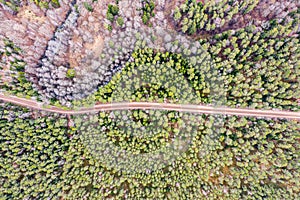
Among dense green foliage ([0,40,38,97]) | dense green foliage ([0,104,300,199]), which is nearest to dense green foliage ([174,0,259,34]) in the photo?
dense green foliage ([0,104,300,199])

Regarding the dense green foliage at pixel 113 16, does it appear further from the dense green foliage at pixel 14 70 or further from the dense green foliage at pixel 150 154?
the dense green foliage at pixel 14 70

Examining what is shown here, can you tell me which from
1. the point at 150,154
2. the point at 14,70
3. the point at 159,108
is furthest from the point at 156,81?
the point at 14,70

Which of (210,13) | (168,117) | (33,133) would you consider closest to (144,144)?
(168,117)

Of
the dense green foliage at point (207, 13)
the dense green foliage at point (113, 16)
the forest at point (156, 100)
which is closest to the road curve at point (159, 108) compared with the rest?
the forest at point (156, 100)

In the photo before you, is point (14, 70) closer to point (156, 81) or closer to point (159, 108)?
point (156, 81)

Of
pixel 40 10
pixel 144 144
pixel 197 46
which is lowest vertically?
pixel 144 144

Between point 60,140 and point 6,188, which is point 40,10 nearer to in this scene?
point 60,140

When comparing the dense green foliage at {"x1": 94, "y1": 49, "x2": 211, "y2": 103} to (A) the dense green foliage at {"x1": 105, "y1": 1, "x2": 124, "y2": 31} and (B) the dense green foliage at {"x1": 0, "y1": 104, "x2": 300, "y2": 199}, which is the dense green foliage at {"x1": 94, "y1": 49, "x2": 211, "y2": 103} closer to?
(B) the dense green foliage at {"x1": 0, "y1": 104, "x2": 300, "y2": 199}
